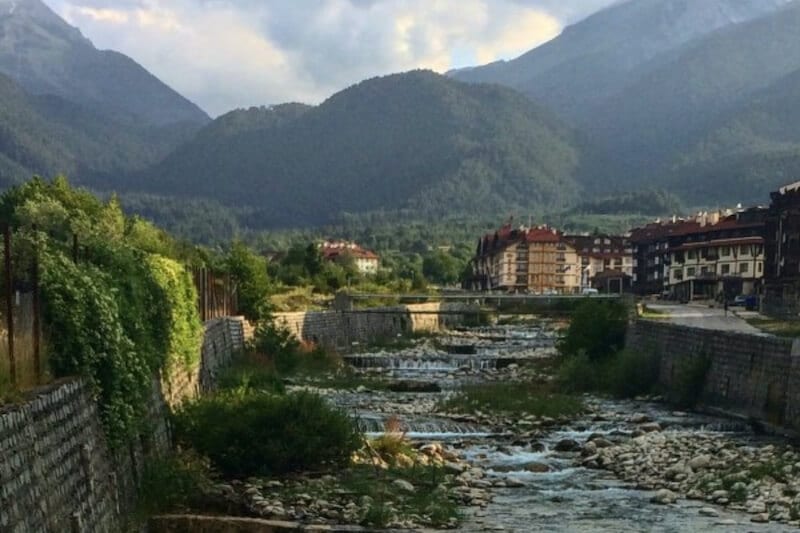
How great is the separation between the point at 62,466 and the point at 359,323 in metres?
56.6

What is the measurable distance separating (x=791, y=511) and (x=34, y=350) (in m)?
14.0

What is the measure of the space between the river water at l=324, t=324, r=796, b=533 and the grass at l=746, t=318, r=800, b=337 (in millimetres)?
9241

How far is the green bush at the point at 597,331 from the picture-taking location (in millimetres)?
44656

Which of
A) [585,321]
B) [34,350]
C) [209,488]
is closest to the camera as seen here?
[34,350]

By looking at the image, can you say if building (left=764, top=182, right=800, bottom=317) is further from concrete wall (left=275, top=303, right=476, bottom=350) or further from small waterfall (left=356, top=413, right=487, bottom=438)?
small waterfall (left=356, top=413, right=487, bottom=438)

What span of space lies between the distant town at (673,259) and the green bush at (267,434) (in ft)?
164

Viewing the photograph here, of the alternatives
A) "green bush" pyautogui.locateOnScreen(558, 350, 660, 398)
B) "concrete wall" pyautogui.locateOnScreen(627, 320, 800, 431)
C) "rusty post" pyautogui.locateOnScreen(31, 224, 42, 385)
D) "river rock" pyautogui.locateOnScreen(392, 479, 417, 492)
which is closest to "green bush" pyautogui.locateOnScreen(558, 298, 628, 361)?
"green bush" pyautogui.locateOnScreen(558, 350, 660, 398)

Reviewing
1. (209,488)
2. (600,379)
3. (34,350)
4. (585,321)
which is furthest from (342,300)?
(34,350)

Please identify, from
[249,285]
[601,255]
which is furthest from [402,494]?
[601,255]

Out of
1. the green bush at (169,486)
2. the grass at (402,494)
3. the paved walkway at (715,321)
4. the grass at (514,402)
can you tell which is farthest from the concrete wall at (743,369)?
the green bush at (169,486)

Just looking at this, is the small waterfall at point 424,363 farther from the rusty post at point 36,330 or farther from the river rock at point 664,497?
the rusty post at point 36,330

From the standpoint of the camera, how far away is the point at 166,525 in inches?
601

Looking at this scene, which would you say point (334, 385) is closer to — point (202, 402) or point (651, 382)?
point (651, 382)

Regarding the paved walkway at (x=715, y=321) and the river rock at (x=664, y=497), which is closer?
the river rock at (x=664, y=497)
